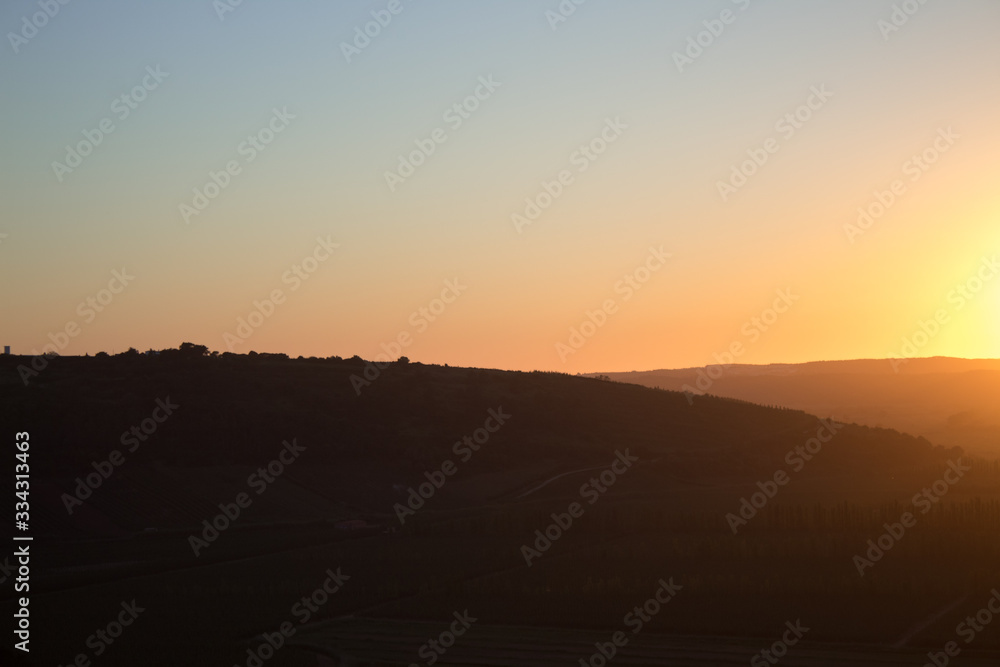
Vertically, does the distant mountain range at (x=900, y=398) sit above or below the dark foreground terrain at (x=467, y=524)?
above

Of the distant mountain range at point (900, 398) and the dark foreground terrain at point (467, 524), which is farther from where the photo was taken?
the distant mountain range at point (900, 398)

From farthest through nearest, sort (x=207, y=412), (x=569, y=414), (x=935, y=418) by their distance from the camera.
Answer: (x=935, y=418) → (x=569, y=414) → (x=207, y=412)

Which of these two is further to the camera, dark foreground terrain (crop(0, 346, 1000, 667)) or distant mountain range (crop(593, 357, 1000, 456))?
distant mountain range (crop(593, 357, 1000, 456))

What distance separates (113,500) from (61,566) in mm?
12585

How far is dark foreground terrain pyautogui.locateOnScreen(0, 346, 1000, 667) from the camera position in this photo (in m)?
27.6

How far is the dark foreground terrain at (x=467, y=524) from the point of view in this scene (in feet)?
90.5

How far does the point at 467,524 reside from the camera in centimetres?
4753

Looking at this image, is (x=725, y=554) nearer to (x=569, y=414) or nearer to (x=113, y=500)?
(x=113, y=500)

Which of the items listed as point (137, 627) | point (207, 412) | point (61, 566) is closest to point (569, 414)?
point (207, 412)

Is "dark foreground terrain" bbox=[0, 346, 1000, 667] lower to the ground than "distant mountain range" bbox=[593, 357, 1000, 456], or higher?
lower

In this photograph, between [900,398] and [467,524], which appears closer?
[467,524]

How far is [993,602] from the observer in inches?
1193

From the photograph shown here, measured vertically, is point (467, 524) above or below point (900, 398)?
below

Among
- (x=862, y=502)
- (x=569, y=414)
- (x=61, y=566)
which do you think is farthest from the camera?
(x=569, y=414)
